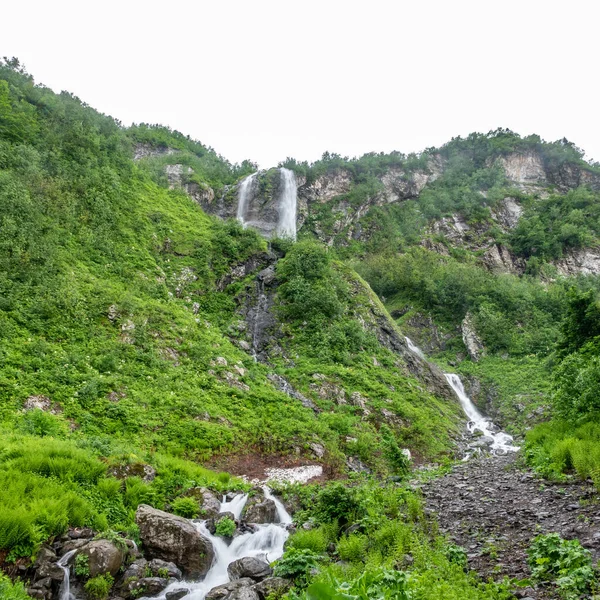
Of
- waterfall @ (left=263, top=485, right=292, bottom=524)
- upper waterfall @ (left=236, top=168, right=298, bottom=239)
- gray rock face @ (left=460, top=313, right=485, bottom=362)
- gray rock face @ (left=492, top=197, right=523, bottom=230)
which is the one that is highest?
gray rock face @ (left=492, top=197, right=523, bottom=230)

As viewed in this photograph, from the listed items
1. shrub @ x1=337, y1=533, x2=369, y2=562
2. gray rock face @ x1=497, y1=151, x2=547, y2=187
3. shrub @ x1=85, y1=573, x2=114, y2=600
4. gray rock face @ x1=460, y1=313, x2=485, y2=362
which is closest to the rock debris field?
shrub @ x1=337, y1=533, x2=369, y2=562

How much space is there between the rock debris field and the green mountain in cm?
101

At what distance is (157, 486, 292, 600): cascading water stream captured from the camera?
7.81m

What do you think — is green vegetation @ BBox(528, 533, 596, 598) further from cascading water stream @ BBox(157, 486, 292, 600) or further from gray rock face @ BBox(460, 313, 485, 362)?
gray rock face @ BBox(460, 313, 485, 362)

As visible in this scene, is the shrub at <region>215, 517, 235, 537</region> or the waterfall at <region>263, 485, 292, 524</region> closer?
the shrub at <region>215, 517, 235, 537</region>

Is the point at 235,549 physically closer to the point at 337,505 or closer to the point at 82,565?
the point at 337,505

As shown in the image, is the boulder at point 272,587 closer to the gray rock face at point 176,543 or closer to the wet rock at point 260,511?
the gray rock face at point 176,543

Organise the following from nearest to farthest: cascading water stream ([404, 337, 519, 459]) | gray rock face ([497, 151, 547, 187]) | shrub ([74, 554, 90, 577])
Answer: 1. shrub ([74, 554, 90, 577])
2. cascading water stream ([404, 337, 519, 459])
3. gray rock face ([497, 151, 547, 187])

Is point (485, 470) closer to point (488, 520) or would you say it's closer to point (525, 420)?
point (488, 520)

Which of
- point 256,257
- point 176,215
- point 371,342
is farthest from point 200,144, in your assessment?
point 371,342

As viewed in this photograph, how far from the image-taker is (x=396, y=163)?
72500mm

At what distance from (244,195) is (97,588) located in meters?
48.5

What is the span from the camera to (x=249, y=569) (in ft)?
25.4

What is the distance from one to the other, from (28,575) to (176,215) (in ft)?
100
